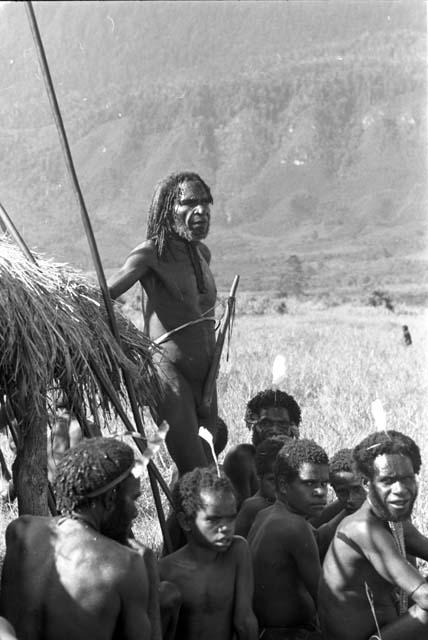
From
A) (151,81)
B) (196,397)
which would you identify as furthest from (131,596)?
(151,81)

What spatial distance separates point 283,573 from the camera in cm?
534

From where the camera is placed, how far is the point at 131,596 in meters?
4.04

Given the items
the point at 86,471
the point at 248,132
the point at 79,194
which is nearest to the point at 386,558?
the point at 86,471

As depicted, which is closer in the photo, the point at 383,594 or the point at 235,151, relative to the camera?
the point at 383,594

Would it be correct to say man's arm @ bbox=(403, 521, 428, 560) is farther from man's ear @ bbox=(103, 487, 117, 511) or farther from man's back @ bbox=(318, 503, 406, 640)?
man's ear @ bbox=(103, 487, 117, 511)

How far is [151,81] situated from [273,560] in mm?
75084

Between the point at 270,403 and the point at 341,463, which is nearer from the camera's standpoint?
the point at 341,463

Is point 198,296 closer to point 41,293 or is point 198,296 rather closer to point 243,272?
point 41,293

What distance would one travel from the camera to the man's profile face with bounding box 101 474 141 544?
13.7 feet

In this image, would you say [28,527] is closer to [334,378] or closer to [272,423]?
[272,423]

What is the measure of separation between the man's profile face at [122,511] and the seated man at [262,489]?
1827 mm

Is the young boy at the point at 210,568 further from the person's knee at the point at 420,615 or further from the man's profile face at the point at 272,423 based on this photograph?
the man's profile face at the point at 272,423

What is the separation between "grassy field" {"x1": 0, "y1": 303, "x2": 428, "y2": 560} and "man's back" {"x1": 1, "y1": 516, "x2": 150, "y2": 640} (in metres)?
2.80

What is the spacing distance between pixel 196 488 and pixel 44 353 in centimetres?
93
